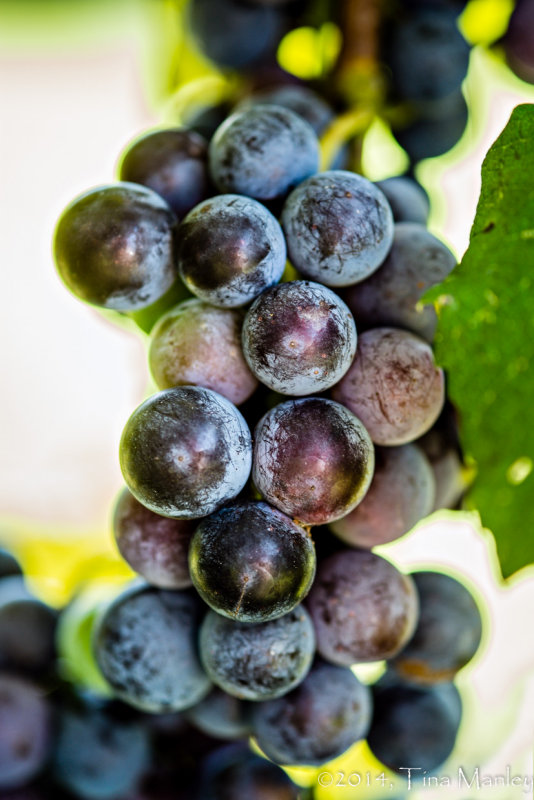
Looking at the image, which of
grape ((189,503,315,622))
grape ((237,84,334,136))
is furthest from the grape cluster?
grape ((237,84,334,136))

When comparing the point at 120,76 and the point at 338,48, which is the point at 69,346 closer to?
the point at 120,76

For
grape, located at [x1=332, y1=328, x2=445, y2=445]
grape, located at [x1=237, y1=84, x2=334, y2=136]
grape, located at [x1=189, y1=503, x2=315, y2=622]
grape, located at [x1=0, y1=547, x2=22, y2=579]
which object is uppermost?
grape, located at [x1=237, y1=84, x2=334, y2=136]

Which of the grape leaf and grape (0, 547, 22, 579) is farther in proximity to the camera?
grape (0, 547, 22, 579)

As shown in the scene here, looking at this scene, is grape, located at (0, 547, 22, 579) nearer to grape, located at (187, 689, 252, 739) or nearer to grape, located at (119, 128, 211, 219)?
grape, located at (187, 689, 252, 739)

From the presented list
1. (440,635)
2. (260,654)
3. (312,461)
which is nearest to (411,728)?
(440,635)

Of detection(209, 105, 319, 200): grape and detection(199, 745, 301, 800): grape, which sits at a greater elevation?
detection(209, 105, 319, 200): grape

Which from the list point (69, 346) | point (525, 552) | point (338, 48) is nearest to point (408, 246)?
point (525, 552)

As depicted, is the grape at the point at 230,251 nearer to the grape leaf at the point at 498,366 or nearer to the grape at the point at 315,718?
the grape leaf at the point at 498,366
